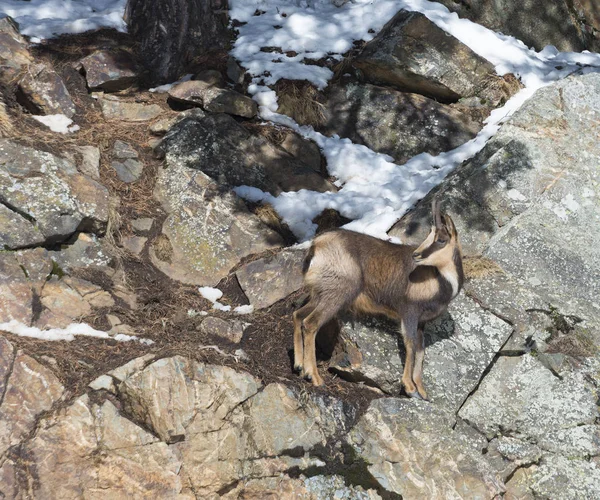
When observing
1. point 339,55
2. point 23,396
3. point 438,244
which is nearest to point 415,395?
point 438,244

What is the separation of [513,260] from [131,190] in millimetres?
4219

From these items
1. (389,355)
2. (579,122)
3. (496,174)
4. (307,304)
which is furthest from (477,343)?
(579,122)

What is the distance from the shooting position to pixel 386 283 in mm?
6305

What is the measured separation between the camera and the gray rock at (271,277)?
669cm

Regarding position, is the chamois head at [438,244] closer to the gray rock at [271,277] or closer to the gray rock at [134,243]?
the gray rock at [271,277]

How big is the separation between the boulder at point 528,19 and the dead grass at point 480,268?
4448 millimetres

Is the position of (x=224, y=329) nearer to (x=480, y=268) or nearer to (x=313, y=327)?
(x=313, y=327)

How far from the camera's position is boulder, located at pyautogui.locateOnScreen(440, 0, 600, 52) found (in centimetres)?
984

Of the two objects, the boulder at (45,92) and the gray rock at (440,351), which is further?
the boulder at (45,92)

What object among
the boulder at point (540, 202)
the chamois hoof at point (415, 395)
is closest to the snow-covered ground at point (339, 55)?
the boulder at point (540, 202)

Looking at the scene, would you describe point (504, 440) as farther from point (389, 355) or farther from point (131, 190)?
point (131, 190)

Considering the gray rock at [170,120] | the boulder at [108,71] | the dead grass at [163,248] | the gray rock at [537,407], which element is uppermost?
the boulder at [108,71]

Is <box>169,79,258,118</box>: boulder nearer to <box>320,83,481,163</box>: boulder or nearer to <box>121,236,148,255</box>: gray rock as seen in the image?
<box>320,83,481,163</box>: boulder

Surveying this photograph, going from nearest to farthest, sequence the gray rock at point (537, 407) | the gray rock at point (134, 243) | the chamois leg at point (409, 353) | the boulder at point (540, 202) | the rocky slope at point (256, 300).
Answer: the rocky slope at point (256, 300)
the gray rock at point (537, 407)
the chamois leg at point (409, 353)
the gray rock at point (134, 243)
the boulder at point (540, 202)
